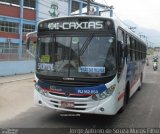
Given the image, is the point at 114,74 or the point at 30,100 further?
the point at 30,100

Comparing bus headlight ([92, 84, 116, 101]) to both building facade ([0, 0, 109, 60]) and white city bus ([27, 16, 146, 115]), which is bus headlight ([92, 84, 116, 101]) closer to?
white city bus ([27, 16, 146, 115])

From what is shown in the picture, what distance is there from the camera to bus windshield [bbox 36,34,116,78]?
25.9 ft

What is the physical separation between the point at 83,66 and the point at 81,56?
0.28m

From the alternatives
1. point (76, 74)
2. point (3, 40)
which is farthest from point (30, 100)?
point (3, 40)

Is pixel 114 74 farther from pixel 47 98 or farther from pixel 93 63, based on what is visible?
pixel 47 98

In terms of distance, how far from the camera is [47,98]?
838 cm

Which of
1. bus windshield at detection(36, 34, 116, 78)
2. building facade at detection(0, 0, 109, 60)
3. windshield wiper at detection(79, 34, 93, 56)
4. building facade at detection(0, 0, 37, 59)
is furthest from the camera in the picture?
building facade at detection(0, 0, 109, 60)

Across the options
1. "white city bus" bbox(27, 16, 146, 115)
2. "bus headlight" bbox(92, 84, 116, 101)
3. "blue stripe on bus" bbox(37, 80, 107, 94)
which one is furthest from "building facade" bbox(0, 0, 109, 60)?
"bus headlight" bbox(92, 84, 116, 101)

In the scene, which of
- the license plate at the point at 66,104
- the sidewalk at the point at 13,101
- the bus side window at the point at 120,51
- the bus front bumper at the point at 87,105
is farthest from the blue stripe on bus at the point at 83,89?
the sidewalk at the point at 13,101

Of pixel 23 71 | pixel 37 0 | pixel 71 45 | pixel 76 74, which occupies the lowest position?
pixel 23 71

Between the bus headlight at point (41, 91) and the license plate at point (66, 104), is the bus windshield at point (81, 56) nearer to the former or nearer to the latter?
the bus headlight at point (41, 91)

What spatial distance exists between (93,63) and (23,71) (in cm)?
1711

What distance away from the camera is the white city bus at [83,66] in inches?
309

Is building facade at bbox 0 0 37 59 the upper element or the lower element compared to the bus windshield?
upper
